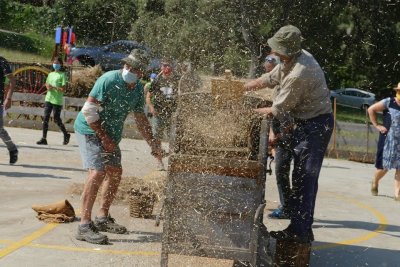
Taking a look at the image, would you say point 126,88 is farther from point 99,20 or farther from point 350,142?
point 99,20

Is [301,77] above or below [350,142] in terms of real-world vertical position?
above

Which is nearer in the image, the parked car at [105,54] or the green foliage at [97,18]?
the parked car at [105,54]

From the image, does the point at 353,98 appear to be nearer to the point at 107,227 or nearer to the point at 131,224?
the point at 131,224

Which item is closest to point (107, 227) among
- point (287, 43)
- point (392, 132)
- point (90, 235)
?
point (90, 235)

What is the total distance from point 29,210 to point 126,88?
2146 mm

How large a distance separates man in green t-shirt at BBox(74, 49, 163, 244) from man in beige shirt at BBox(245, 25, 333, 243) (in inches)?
49.4

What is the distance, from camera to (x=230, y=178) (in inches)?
260

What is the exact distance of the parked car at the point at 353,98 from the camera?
50.2 metres

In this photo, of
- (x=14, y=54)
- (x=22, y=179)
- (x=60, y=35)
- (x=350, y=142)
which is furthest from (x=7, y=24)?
(x=22, y=179)

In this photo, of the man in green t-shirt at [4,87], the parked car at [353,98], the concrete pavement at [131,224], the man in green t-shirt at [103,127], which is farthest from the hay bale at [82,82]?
the parked car at [353,98]

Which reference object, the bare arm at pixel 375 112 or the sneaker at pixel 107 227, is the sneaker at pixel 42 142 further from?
the sneaker at pixel 107 227

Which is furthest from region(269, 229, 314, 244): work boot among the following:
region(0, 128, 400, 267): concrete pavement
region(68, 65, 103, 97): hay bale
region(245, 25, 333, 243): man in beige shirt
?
region(68, 65, 103, 97): hay bale

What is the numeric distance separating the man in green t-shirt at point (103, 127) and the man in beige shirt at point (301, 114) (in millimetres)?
1255

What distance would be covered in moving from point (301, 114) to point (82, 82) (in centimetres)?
1540
